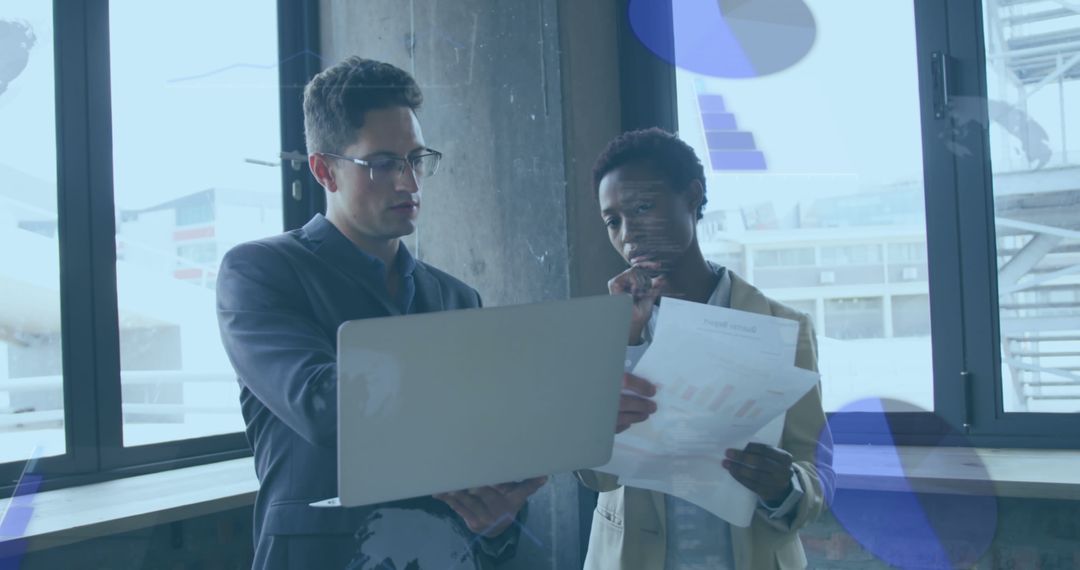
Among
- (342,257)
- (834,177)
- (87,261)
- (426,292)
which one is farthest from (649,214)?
(87,261)

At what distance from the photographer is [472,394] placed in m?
0.91

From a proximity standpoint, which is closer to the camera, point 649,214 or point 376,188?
point 376,188

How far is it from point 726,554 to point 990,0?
1.66 meters

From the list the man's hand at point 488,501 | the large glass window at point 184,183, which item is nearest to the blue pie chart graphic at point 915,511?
the man's hand at point 488,501

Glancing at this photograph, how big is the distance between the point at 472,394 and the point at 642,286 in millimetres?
655

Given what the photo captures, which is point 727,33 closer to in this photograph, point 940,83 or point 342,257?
point 940,83

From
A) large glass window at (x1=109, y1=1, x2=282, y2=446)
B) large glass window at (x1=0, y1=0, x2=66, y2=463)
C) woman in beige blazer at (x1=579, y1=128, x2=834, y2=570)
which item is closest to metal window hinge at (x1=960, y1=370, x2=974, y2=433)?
woman in beige blazer at (x1=579, y1=128, x2=834, y2=570)

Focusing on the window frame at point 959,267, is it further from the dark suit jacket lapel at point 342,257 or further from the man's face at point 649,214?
the dark suit jacket lapel at point 342,257

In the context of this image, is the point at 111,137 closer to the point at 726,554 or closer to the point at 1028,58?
the point at 726,554

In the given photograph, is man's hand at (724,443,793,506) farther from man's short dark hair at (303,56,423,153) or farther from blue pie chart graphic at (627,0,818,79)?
blue pie chart graphic at (627,0,818,79)

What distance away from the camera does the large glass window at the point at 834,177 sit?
2.20 meters

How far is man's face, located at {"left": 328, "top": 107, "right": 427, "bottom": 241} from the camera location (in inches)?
52.6

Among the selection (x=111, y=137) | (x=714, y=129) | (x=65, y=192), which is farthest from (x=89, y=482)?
(x=714, y=129)

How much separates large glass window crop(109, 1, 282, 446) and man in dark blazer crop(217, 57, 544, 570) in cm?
107
